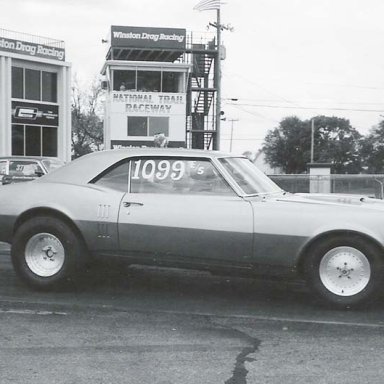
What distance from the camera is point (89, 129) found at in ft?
222

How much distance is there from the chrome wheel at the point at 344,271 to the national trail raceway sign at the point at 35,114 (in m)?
34.9

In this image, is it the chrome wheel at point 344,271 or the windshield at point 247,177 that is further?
the windshield at point 247,177

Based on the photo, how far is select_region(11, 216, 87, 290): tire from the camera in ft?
20.3

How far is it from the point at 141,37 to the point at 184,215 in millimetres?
48983

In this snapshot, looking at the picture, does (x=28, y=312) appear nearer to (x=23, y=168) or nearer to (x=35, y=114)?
(x=23, y=168)

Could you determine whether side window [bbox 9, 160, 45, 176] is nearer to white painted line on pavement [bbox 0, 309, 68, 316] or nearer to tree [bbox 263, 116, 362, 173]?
white painted line on pavement [bbox 0, 309, 68, 316]

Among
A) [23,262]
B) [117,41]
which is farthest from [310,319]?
[117,41]

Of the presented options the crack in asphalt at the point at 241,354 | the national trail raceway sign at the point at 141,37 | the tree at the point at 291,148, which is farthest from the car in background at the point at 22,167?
the tree at the point at 291,148

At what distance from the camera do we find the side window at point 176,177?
19.8 feet

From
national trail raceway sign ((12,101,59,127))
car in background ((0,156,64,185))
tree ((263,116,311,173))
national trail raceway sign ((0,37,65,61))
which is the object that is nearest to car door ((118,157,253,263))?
car in background ((0,156,64,185))

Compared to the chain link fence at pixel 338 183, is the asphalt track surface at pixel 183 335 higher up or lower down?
lower down

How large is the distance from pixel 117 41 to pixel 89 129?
54.5ft

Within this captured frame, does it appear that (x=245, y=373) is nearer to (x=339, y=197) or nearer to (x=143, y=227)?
(x=143, y=227)

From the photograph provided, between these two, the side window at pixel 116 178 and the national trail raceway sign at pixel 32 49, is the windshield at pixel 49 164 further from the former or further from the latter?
the national trail raceway sign at pixel 32 49
